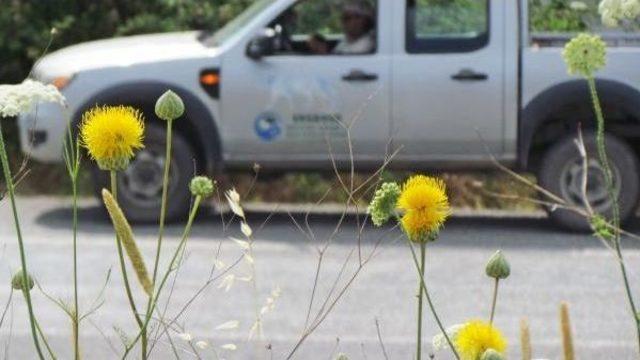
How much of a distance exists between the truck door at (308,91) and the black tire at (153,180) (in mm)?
346

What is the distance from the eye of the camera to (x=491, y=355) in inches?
93.0

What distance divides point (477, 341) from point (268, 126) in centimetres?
960

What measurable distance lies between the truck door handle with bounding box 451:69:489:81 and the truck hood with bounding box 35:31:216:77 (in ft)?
5.19

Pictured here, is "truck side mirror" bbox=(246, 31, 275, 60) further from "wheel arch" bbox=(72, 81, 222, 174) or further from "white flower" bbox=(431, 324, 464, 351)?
"white flower" bbox=(431, 324, 464, 351)

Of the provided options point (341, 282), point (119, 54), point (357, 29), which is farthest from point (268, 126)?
point (341, 282)

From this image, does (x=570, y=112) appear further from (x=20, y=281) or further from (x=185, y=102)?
(x=20, y=281)

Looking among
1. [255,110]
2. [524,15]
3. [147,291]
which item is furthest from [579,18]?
[147,291]

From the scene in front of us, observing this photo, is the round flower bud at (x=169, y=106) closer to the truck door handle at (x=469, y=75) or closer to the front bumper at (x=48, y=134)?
the truck door handle at (x=469, y=75)

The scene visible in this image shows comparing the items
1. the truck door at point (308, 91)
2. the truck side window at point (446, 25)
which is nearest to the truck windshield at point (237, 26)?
the truck door at point (308, 91)

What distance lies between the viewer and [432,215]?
98.8 inches

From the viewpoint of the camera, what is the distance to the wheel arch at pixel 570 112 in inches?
467

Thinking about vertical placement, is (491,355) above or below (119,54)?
above

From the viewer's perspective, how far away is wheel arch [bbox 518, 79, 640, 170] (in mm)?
11859

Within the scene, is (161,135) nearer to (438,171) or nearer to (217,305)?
(438,171)
